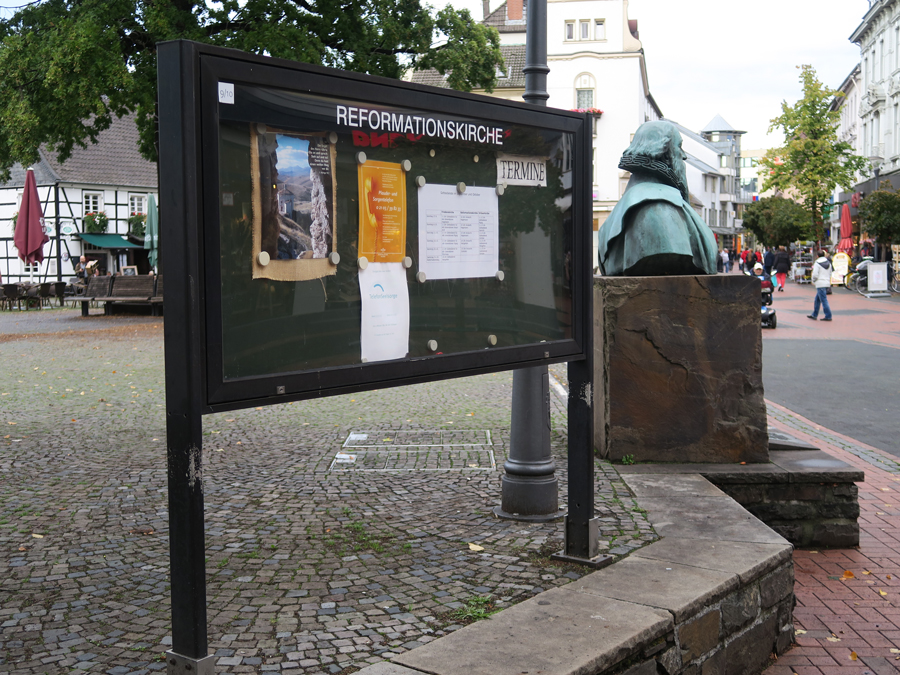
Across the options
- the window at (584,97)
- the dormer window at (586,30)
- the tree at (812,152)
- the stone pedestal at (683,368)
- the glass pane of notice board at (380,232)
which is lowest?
Result: the stone pedestal at (683,368)

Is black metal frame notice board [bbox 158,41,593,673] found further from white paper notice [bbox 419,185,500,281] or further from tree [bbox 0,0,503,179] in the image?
tree [bbox 0,0,503,179]

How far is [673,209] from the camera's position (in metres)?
5.91

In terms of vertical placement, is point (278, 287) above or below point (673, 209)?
below

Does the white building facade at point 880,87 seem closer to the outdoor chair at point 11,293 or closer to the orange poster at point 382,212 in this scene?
the outdoor chair at point 11,293

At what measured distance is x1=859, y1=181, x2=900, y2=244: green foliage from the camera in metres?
34.5

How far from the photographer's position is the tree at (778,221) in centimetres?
5106

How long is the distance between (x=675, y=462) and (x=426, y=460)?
182cm

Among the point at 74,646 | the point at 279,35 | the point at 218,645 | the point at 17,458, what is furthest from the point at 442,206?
the point at 279,35

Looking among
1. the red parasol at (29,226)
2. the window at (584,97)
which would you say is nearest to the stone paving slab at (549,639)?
the red parasol at (29,226)

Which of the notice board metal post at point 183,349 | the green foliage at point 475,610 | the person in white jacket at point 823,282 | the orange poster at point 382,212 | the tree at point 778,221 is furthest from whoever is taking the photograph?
the tree at point 778,221

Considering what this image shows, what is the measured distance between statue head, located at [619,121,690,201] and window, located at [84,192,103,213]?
43.3 meters

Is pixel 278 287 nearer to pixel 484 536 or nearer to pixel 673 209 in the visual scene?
pixel 484 536

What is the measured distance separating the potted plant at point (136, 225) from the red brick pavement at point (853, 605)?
44.9 m

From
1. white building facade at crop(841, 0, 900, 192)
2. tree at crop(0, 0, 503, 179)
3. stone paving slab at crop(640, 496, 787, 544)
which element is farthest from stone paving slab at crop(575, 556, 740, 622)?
white building facade at crop(841, 0, 900, 192)
